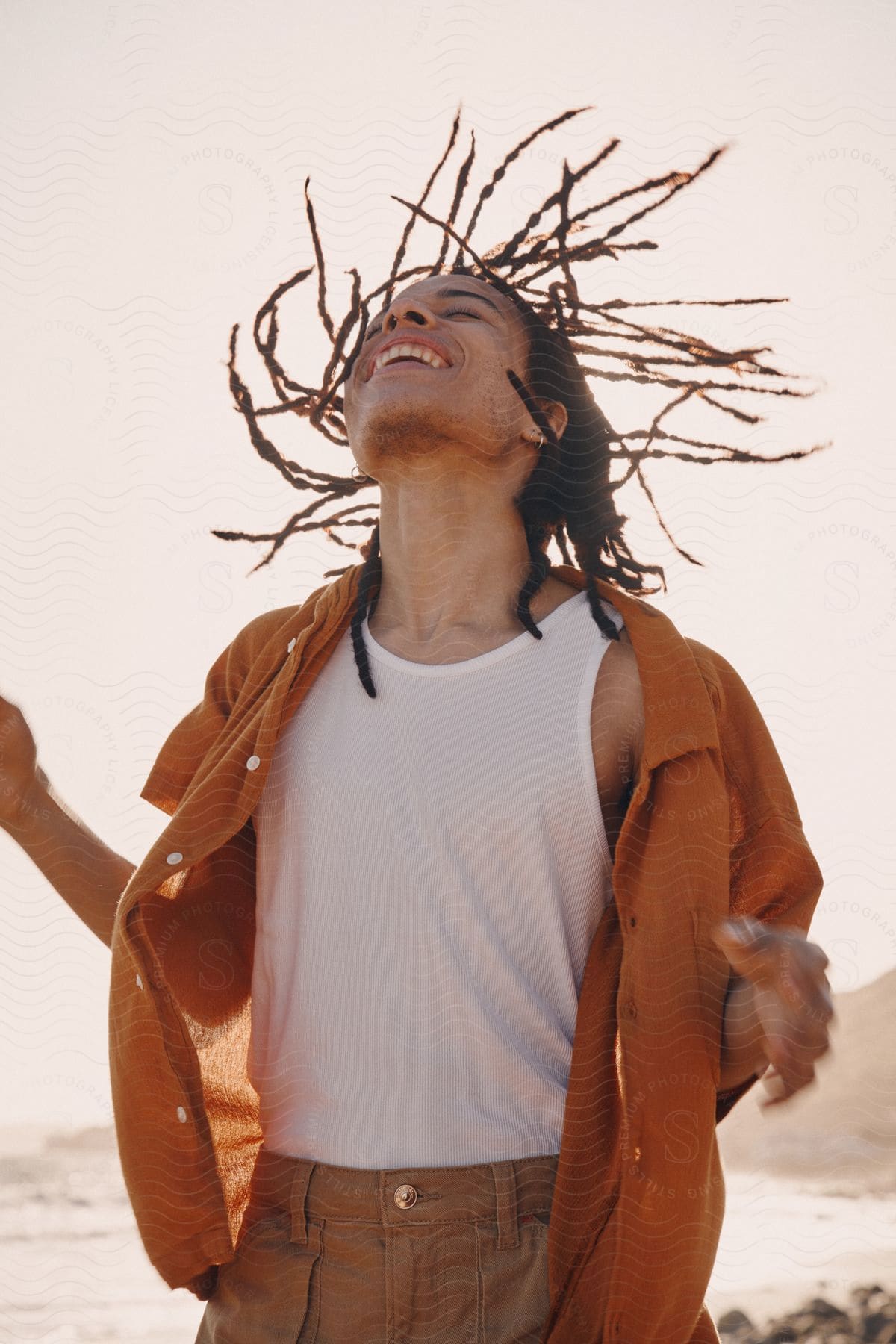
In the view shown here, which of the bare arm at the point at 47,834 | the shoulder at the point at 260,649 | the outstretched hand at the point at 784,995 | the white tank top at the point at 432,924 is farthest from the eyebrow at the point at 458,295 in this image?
the outstretched hand at the point at 784,995

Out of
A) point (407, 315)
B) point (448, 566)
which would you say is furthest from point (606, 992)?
point (407, 315)

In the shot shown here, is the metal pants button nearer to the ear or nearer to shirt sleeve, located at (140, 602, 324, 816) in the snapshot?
shirt sleeve, located at (140, 602, 324, 816)

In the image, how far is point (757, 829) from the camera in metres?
1.45

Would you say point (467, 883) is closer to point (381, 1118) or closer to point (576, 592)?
point (381, 1118)

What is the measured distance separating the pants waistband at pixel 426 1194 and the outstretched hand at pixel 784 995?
0.27 m

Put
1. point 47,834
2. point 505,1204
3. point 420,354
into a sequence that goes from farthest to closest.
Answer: point 420,354 < point 47,834 < point 505,1204

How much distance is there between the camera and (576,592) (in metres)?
1.68

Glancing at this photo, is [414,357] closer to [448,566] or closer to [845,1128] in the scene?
Result: [448,566]

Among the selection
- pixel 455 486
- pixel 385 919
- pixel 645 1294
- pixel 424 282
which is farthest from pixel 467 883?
pixel 424 282

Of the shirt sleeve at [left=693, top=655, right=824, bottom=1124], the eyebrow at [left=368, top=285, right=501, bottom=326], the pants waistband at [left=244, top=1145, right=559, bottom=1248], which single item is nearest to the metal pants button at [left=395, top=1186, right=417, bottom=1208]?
the pants waistband at [left=244, top=1145, right=559, bottom=1248]

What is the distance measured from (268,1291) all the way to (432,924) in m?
0.39

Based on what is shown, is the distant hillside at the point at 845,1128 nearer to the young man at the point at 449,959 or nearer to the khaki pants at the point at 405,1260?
the young man at the point at 449,959

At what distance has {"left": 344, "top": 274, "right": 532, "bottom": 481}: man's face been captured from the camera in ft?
5.35

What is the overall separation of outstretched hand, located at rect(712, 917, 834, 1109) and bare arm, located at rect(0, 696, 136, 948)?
2.37 ft
